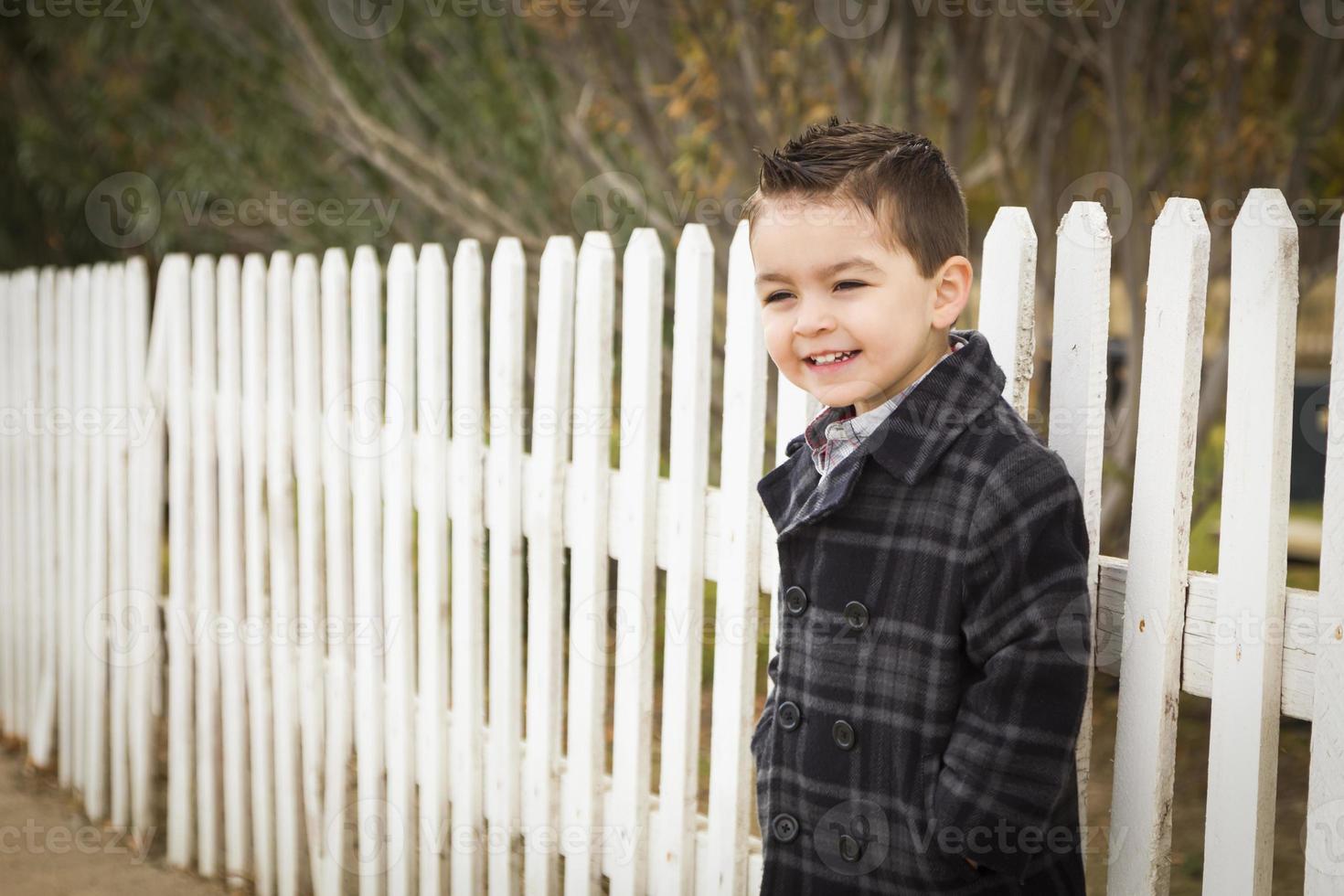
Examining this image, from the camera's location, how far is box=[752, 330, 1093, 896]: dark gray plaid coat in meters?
1.56

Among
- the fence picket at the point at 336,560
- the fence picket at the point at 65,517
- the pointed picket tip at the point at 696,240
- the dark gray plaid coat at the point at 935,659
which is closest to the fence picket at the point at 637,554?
the pointed picket tip at the point at 696,240

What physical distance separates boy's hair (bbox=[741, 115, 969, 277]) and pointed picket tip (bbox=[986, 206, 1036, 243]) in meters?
0.17

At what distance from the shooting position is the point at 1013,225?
6.18 ft

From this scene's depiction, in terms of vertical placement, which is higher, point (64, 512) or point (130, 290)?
point (130, 290)

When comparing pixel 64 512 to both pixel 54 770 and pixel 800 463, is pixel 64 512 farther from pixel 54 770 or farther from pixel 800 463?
pixel 800 463

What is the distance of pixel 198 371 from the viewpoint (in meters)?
4.02

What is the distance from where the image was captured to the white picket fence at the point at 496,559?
1697mm

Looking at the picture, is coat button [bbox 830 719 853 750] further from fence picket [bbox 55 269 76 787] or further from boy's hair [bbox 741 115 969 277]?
fence picket [bbox 55 269 76 787]

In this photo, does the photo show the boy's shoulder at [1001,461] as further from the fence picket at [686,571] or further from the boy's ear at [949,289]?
the fence picket at [686,571]

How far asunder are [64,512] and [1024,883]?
4204 mm

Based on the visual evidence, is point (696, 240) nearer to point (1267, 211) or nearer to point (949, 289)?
point (949, 289)

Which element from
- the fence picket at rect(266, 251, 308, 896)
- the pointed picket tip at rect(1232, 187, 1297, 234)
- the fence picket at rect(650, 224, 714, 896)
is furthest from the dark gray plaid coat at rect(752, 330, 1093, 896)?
the fence picket at rect(266, 251, 308, 896)

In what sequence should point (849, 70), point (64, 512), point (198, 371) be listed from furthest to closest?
point (64, 512)
point (849, 70)
point (198, 371)

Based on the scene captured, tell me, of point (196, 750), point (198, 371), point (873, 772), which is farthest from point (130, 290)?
point (873, 772)
